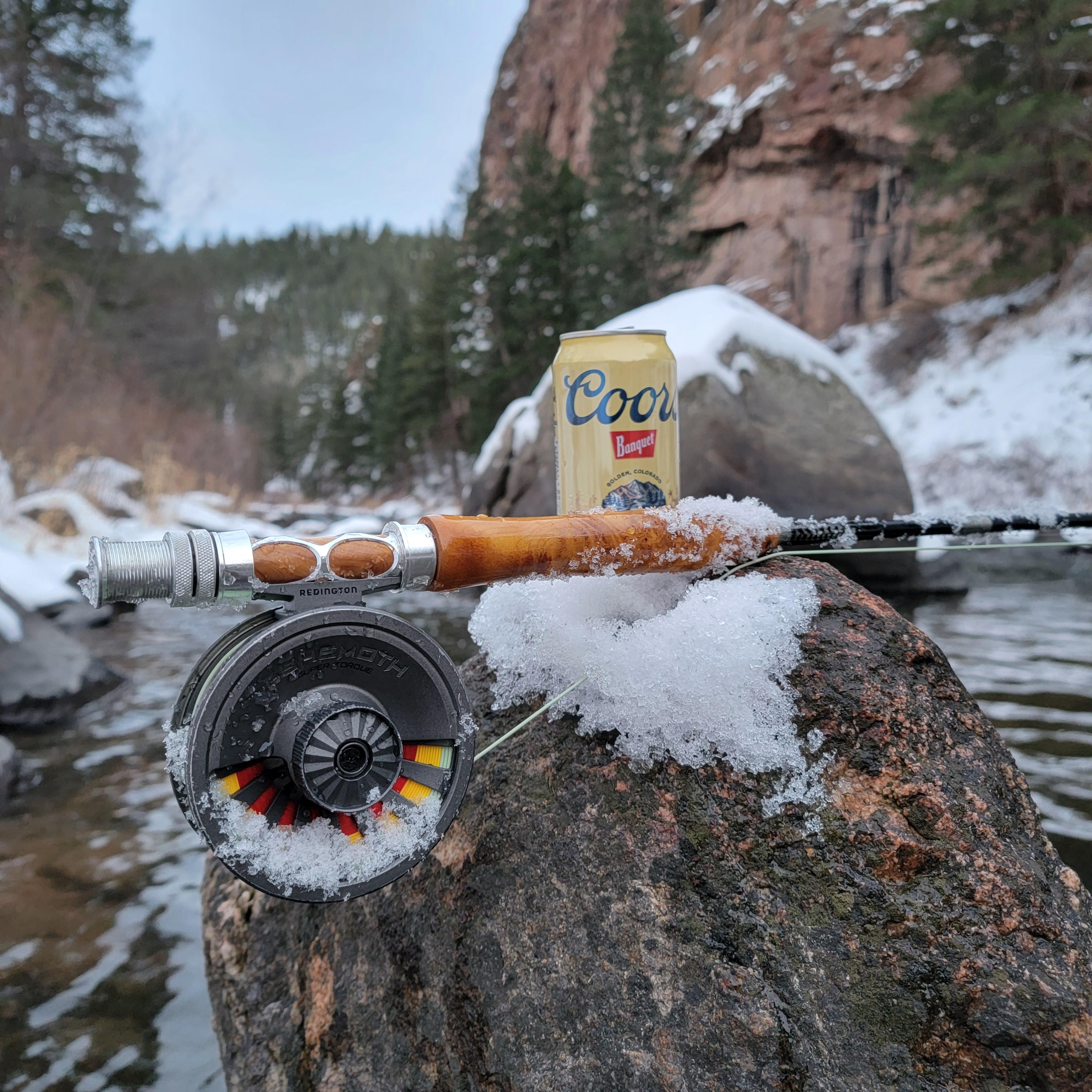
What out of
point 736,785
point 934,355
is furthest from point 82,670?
point 934,355

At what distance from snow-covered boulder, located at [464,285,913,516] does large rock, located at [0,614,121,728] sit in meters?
3.45

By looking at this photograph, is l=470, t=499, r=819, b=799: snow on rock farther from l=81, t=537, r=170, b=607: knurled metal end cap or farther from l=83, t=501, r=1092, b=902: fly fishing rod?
l=81, t=537, r=170, b=607: knurled metal end cap

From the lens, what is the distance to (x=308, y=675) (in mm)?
1101

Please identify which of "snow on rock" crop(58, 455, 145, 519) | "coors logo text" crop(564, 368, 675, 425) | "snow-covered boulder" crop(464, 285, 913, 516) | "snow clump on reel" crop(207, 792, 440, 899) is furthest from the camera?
"snow on rock" crop(58, 455, 145, 519)

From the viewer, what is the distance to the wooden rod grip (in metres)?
1.05

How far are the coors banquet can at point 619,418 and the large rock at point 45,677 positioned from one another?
14.8ft

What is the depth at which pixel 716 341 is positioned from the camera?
6.96 metres

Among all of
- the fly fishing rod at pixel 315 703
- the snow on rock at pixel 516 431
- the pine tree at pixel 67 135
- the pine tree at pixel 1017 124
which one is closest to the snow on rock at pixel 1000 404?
the pine tree at pixel 1017 124

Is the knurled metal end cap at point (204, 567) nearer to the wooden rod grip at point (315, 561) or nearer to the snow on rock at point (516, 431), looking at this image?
the wooden rod grip at point (315, 561)

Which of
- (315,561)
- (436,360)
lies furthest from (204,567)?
(436,360)

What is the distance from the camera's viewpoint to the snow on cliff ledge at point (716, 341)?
6.74 meters

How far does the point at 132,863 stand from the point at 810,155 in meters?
24.2

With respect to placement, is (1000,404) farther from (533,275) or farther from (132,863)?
(132,863)

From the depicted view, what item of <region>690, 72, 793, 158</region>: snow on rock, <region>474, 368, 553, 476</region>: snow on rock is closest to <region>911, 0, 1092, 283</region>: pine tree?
<region>690, 72, 793, 158</region>: snow on rock
